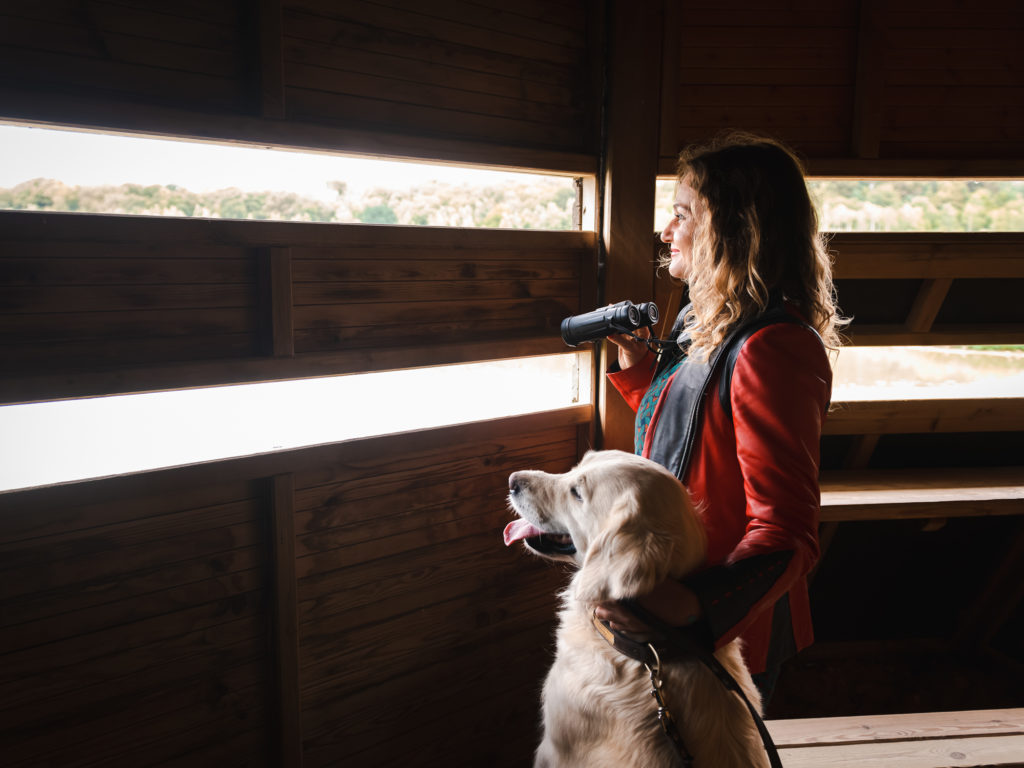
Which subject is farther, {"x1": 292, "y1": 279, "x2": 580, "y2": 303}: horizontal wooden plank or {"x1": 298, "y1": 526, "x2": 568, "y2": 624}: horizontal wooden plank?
{"x1": 298, "y1": 526, "x2": 568, "y2": 624}: horizontal wooden plank

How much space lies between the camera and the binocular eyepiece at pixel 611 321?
183 centimetres

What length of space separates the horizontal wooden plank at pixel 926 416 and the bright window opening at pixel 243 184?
154 cm

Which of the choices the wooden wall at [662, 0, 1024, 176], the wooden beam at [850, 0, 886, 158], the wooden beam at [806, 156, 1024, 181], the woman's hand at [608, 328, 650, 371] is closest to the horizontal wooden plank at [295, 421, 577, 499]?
the woman's hand at [608, 328, 650, 371]

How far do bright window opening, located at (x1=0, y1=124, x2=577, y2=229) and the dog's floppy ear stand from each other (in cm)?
121

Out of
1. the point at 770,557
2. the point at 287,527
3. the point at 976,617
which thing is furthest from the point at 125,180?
the point at 976,617

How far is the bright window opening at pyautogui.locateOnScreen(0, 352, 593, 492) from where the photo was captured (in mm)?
1636

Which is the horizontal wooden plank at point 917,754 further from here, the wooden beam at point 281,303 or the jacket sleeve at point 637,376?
the wooden beam at point 281,303

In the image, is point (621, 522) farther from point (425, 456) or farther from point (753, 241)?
point (425, 456)

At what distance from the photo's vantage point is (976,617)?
3.73 metres

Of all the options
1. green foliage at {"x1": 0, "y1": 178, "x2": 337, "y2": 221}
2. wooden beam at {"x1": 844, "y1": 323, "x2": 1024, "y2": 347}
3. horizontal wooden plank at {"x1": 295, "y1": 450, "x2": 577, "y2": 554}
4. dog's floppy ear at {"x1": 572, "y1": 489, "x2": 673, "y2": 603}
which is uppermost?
green foliage at {"x1": 0, "y1": 178, "x2": 337, "y2": 221}

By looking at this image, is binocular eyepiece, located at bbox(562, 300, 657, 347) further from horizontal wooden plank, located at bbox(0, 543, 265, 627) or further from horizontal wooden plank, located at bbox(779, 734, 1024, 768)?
horizontal wooden plank, located at bbox(779, 734, 1024, 768)

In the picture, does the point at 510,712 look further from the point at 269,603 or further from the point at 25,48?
the point at 25,48

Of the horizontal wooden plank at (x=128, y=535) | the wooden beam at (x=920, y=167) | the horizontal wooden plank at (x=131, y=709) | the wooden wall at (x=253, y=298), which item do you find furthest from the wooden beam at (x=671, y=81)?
the horizontal wooden plank at (x=131, y=709)

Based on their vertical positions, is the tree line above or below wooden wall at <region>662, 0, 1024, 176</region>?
below
